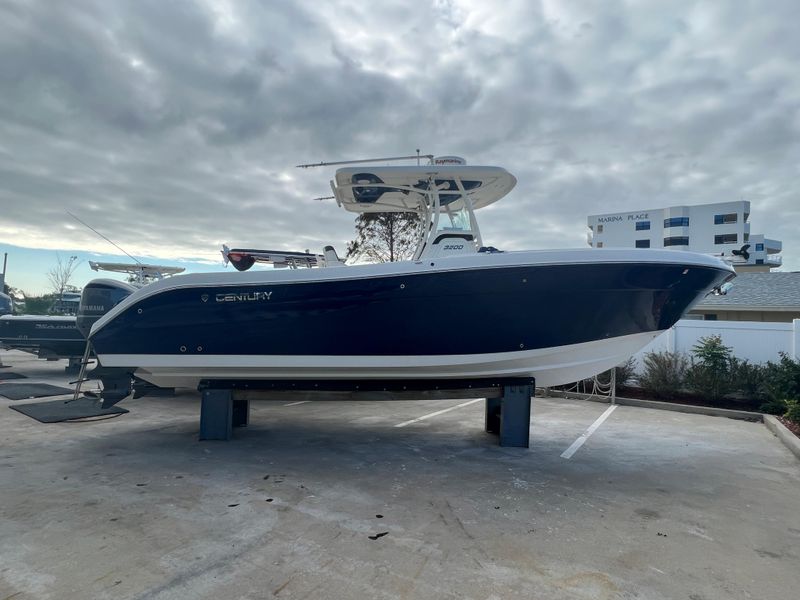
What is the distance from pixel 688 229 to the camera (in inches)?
2421

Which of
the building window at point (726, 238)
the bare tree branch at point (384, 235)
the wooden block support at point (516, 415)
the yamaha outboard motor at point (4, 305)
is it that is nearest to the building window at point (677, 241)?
the building window at point (726, 238)

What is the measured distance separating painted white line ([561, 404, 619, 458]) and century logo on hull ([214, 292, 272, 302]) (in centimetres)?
339

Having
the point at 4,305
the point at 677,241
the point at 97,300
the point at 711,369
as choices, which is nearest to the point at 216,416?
the point at 97,300

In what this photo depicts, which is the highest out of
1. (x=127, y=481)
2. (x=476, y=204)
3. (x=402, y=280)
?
(x=476, y=204)

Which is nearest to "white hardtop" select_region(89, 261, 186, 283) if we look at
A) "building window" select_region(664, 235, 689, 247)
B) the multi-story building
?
the multi-story building

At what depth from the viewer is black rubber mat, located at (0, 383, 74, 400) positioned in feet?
24.5

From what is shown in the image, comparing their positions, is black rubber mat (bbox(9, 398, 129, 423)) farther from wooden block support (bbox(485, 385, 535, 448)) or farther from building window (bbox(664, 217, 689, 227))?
building window (bbox(664, 217, 689, 227))

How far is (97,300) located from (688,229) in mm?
70018

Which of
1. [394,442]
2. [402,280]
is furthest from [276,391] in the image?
[402,280]

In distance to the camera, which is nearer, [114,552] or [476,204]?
[114,552]

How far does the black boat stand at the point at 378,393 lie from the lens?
4.88 m

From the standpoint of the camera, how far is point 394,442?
5.22 m

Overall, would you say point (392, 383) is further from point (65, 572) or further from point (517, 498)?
point (65, 572)

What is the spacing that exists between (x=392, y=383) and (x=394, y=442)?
0.78m
